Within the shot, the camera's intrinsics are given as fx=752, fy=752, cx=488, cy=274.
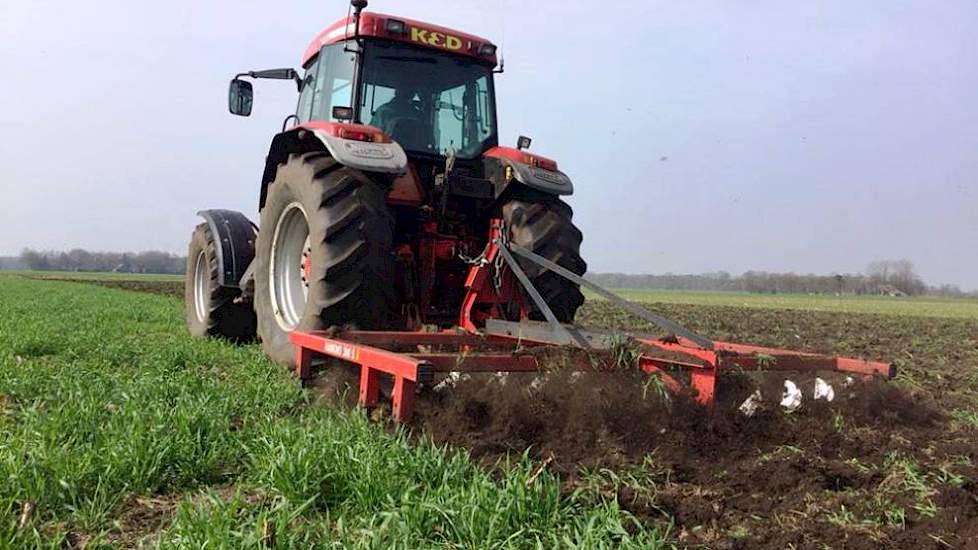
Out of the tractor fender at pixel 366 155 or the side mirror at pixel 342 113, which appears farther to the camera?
the side mirror at pixel 342 113

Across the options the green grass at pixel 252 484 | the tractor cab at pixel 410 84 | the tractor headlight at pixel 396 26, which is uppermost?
the tractor headlight at pixel 396 26

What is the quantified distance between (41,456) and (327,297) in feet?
5.81

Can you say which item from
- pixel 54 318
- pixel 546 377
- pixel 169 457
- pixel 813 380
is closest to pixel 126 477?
pixel 169 457

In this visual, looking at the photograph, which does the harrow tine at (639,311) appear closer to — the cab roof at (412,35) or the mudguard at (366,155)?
the mudguard at (366,155)

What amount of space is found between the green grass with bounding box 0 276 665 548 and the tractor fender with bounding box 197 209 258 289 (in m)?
2.63

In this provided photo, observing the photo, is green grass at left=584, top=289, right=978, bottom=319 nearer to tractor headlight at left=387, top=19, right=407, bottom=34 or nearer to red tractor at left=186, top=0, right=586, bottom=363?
red tractor at left=186, top=0, right=586, bottom=363

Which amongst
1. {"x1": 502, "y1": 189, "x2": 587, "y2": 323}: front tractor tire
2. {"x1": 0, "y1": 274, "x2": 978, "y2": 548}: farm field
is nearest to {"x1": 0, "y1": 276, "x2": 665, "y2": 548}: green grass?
{"x1": 0, "y1": 274, "x2": 978, "y2": 548}: farm field

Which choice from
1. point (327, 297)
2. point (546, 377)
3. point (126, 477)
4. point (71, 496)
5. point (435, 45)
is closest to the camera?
point (71, 496)

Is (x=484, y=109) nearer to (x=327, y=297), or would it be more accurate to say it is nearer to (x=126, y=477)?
(x=327, y=297)

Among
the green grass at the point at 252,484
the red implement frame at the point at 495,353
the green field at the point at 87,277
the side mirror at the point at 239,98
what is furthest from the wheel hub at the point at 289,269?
the green field at the point at 87,277

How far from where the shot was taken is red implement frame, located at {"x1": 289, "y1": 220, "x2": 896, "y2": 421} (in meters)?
3.05

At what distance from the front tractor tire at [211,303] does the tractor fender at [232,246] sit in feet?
0.37

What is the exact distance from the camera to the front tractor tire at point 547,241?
Result: 4.87 meters

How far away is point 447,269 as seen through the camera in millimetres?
5160
